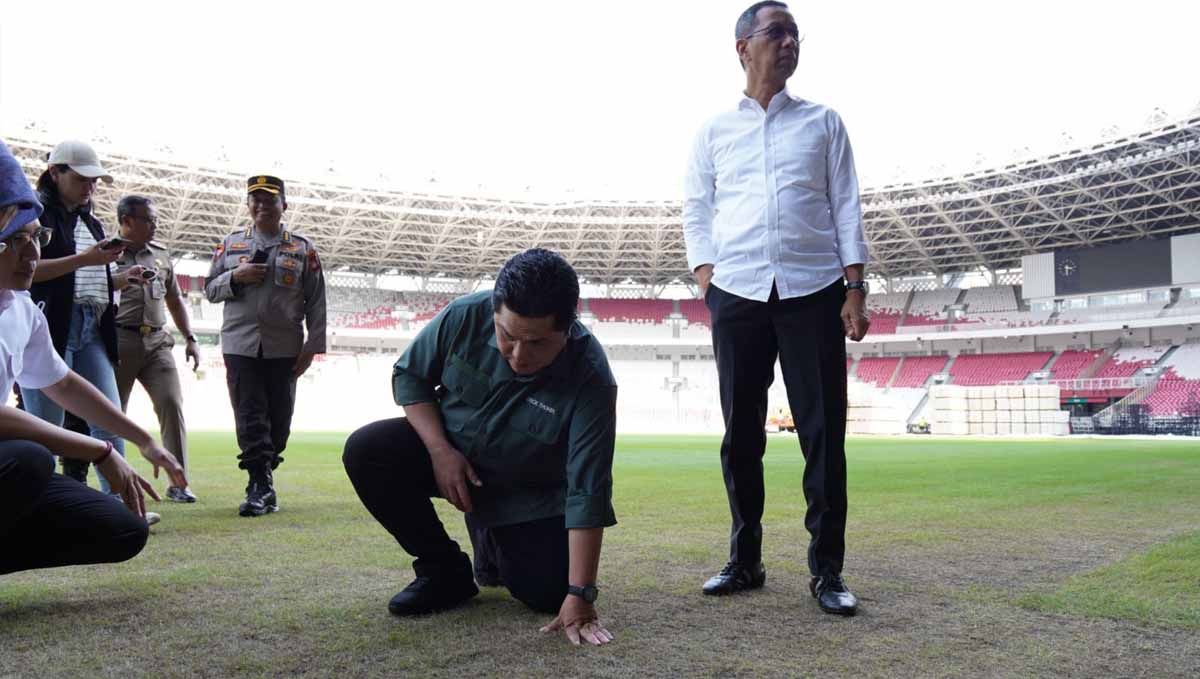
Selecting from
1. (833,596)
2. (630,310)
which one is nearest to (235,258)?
(833,596)

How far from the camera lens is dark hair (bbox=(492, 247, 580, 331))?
7.28 feet

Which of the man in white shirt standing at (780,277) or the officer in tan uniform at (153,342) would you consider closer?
the man in white shirt standing at (780,277)

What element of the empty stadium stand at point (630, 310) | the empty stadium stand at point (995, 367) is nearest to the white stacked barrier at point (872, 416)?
the empty stadium stand at point (995, 367)

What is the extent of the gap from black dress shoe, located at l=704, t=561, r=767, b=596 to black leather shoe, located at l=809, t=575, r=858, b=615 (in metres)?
0.23

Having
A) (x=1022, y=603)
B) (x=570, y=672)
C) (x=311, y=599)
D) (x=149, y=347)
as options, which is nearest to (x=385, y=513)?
(x=311, y=599)

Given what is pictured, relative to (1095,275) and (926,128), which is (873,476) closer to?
(926,128)

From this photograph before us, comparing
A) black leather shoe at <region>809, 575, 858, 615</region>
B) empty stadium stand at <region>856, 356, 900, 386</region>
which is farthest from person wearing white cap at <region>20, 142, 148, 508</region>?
empty stadium stand at <region>856, 356, 900, 386</region>

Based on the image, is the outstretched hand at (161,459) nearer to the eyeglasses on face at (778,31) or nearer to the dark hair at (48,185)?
the dark hair at (48,185)

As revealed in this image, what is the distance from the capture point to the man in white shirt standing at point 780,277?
310 cm

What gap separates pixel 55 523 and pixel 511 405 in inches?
53.4

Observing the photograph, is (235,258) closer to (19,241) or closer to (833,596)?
(19,241)

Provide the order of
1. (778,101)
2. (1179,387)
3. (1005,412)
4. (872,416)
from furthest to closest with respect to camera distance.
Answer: (1179,387), (872,416), (1005,412), (778,101)

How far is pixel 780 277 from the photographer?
10.3 ft

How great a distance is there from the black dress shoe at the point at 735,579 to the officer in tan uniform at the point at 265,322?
3017mm
